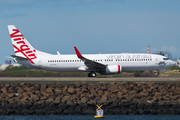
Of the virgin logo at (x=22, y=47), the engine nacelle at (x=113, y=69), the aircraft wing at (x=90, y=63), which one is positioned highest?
the virgin logo at (x=22, y=47)

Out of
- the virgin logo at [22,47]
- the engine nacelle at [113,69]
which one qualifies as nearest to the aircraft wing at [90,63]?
the engine nacelle at [113,69]

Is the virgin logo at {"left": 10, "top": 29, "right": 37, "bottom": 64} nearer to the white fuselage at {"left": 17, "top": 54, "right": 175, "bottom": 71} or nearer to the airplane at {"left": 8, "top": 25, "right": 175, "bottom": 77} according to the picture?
the airplane at {"left": 8, "top": 25, "right": 175, "bottom": 77}

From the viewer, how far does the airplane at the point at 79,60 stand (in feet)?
156

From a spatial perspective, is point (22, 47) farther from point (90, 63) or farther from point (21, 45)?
point (90, 63)

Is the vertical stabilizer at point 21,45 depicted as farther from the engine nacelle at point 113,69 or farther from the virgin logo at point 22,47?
the engine nacelle at point 113,69

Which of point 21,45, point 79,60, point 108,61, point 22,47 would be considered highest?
point 21,45

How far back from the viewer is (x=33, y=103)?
91.8 feet

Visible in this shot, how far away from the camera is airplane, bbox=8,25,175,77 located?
47.5 meters

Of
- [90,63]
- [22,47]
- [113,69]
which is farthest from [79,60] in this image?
[22,47]

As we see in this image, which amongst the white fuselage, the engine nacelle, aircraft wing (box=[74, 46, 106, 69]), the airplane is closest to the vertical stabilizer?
the airplane

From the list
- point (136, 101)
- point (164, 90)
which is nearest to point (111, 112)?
point (136, 101)

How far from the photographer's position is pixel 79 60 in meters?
47.8

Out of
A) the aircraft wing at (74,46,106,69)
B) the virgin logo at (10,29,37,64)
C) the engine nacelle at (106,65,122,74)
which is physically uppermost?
the virgin logo at (10,29,37,64)
